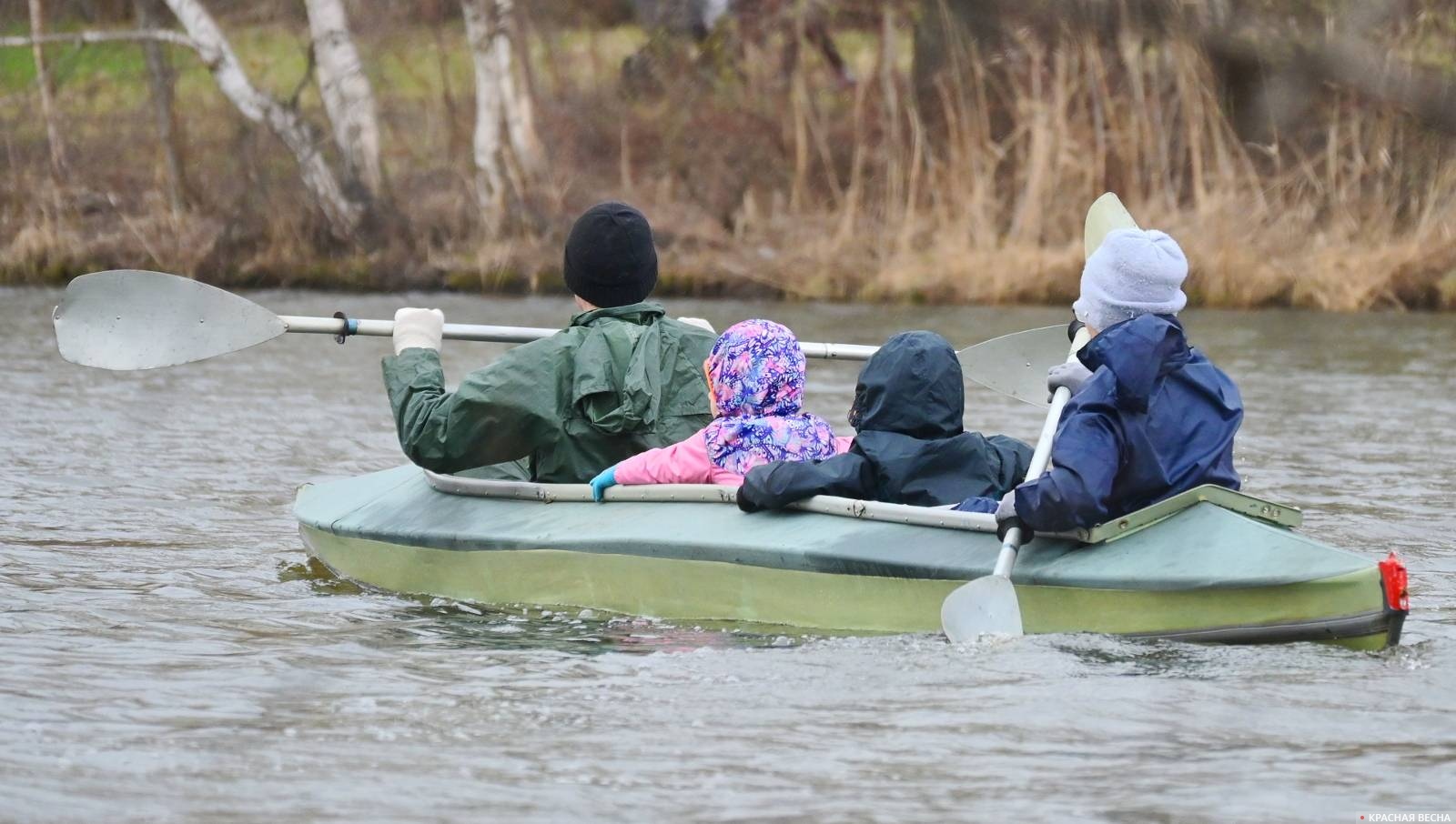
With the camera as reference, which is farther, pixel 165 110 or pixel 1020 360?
pixel 165 110

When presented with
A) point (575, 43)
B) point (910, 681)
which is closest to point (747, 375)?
point (910, 681)

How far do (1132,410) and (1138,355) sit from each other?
0.14 metres

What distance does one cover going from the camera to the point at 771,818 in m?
3.98

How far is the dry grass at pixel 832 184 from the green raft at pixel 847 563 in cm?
1034

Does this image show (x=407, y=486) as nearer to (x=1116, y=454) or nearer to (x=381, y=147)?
(x=1116, y=454)

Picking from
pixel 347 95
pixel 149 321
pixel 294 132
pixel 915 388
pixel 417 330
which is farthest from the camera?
pixel 294 132

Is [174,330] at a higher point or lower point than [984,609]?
higher

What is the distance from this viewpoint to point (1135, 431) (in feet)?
16.8

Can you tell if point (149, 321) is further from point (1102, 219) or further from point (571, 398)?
point (1102, 219)

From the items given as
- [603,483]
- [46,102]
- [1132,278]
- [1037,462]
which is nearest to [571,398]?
[603,483]

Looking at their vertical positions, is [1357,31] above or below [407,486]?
above

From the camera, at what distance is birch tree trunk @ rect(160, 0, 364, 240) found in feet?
58.5

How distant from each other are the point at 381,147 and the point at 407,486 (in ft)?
39.6

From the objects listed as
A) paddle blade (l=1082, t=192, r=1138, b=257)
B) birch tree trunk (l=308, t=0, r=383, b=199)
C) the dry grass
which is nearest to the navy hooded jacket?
paddle blade (l=1082, t=192, r=1138, b=257)
